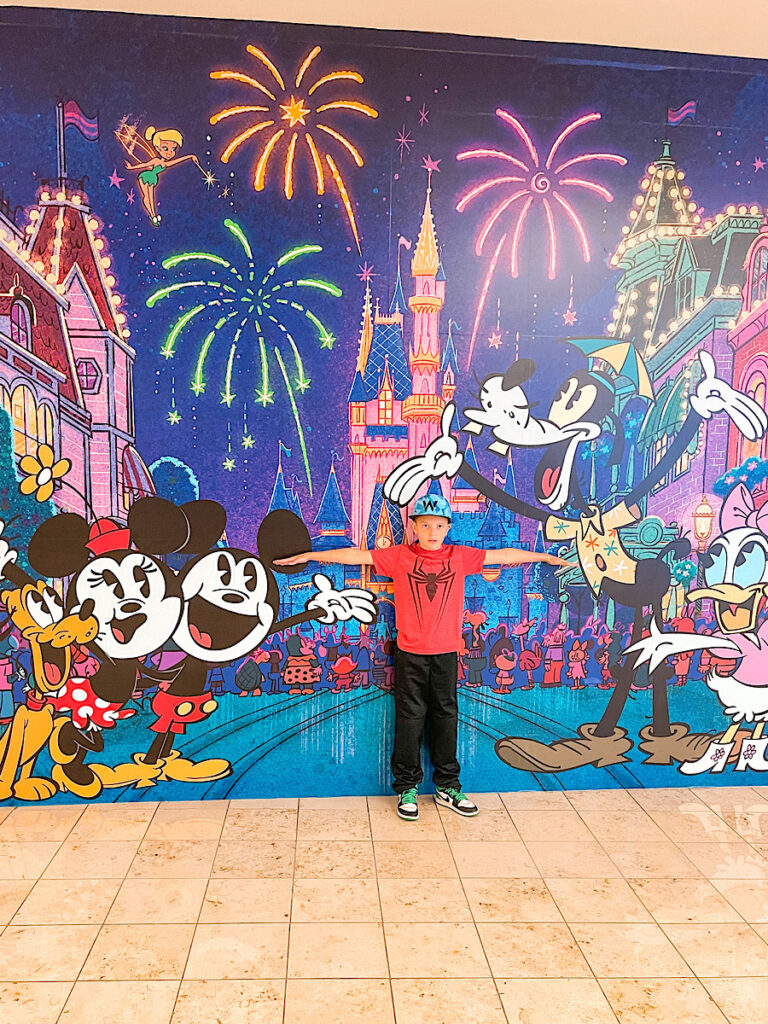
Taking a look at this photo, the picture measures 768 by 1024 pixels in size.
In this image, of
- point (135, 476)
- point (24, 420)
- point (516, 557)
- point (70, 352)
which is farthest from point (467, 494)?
point (24, 420)

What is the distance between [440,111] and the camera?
132 inches

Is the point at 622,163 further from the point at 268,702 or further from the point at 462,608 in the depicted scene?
the point at 268,702

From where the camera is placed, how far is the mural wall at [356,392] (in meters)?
3.27

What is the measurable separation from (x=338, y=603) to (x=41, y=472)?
1441 mm

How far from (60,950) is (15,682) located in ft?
4.26

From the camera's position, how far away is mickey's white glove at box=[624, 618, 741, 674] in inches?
143

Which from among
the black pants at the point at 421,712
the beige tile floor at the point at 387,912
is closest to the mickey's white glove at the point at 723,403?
the black pants at the point at 421,712

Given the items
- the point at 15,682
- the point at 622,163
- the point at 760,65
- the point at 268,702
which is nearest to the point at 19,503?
the point at 15,682

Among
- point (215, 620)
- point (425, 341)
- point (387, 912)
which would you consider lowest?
point (387, 912)

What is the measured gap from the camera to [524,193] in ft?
11.3

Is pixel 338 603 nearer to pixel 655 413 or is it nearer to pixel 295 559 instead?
pixel 295 559

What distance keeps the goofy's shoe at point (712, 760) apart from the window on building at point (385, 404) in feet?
7.29

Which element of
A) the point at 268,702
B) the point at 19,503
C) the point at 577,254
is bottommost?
the point at 268,702

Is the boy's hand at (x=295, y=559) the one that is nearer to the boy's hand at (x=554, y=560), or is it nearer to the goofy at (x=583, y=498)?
the goofy at (x=583, y=498)
